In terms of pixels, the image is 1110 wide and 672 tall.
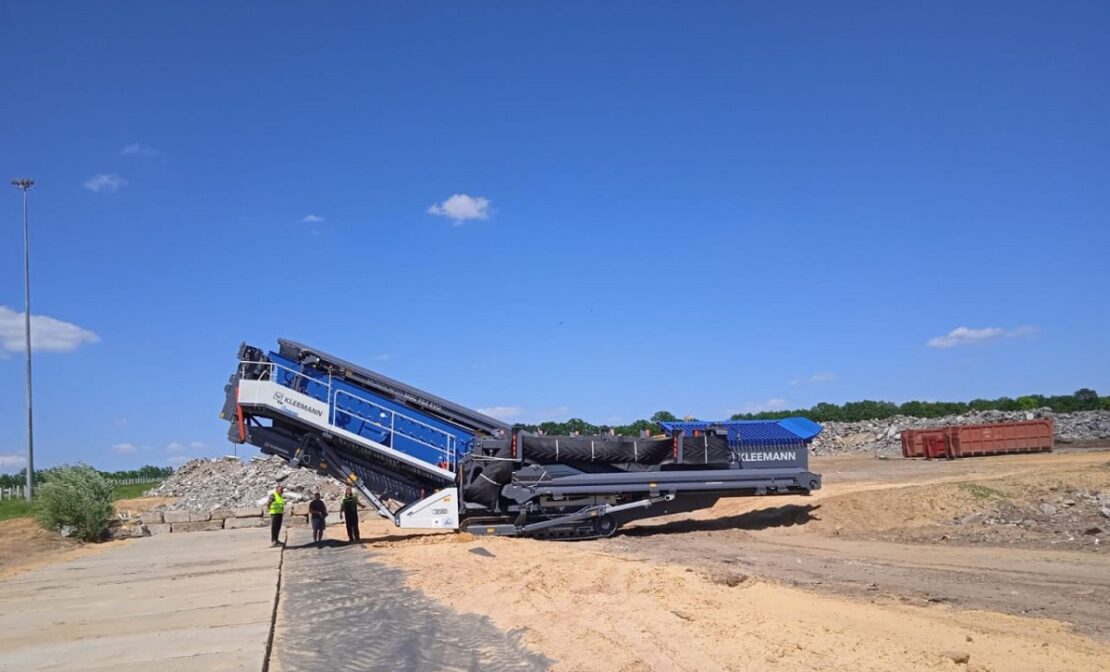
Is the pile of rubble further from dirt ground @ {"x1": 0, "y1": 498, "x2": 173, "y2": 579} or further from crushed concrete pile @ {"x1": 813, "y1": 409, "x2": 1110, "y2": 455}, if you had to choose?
crushed concrete pile @ {"x1": 813, "y1": 409, "x2": 1110, "y2": 455}

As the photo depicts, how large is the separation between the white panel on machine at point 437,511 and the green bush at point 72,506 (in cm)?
1404

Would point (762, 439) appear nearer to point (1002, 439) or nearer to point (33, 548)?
point (33, 548)

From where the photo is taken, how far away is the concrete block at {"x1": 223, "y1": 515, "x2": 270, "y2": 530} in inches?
1032

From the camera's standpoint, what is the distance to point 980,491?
17031 mm

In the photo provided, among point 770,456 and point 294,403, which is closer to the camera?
point 294,403

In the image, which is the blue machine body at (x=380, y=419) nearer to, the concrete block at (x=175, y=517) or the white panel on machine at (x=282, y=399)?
the white panel on machine at (x=282, y=399)

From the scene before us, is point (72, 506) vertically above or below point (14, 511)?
above

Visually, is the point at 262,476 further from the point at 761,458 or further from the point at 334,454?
the point at 761,458

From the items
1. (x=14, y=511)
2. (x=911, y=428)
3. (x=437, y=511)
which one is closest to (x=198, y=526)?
(x=437, y=511)

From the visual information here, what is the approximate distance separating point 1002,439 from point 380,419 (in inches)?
1091

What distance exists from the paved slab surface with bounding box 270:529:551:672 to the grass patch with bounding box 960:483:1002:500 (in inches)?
463

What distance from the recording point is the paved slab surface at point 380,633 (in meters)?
7.28

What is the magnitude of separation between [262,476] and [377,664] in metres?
34.7

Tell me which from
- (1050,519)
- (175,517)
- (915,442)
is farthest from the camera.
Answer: (915,442)
